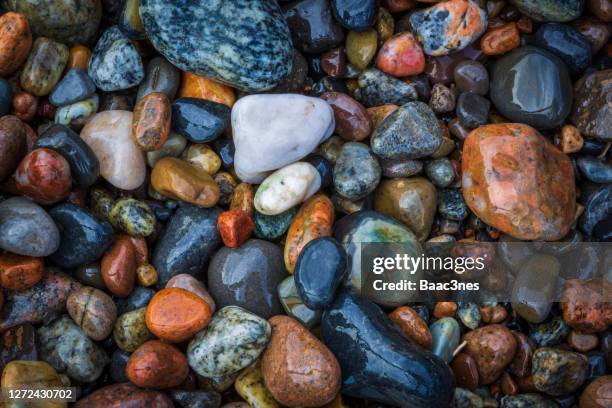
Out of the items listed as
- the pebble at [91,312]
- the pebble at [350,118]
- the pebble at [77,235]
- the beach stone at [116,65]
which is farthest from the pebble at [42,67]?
the pebble at [350,118]

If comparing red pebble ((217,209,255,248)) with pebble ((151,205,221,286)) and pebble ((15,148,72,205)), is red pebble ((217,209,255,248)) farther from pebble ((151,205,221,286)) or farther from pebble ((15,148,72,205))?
pebble ((15,148,72,205))

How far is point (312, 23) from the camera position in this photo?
3281 millimetres

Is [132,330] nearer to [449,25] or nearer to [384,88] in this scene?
[384,88]

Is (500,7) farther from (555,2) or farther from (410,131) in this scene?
(410,131)

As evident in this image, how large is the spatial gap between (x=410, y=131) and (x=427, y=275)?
74 centimetres

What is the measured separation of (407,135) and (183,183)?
114 centimetres

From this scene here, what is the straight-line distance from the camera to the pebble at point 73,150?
2936 mm

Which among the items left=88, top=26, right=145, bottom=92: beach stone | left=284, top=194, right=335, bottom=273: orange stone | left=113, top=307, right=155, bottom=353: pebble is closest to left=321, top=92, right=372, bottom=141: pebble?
left=284, top=194, right=335, bottom=273: orange stone

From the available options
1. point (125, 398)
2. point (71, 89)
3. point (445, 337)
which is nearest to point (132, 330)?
point (125, 398)

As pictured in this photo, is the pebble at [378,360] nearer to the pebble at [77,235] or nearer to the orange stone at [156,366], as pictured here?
the orange stone at [156,366]

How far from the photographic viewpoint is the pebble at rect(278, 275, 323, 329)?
3.01 m

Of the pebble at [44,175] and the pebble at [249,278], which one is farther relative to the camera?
the pebble at [249,278]

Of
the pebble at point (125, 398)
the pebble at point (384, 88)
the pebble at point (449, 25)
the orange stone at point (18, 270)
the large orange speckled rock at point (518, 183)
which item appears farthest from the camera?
the pebble at point (384, 88)

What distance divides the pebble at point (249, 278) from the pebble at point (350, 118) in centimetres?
74
